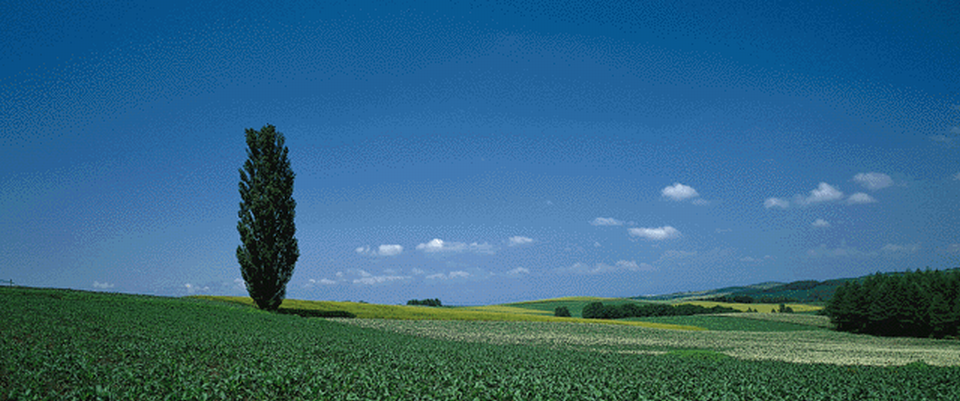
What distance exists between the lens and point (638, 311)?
95.2 metres

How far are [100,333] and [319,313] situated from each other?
118 ft

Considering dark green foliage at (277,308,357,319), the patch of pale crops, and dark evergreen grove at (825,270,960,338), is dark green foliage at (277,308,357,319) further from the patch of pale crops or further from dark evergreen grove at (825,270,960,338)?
dark evergreen grove at (825,270,960,338)

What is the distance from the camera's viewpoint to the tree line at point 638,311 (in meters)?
94.2

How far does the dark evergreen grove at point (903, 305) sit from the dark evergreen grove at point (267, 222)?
71274 millimetres

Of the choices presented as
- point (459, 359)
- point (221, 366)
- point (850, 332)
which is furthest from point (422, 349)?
point (850, 332)

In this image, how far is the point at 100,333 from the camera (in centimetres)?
2155

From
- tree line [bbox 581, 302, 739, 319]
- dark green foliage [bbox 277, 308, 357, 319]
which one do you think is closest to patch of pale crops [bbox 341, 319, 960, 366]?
dark green foliage [bbox 277, 308, 357, 319]

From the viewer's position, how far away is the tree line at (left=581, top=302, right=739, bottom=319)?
94250mm

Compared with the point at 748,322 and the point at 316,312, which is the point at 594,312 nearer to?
the point at 748,322

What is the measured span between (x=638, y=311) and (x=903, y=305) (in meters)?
39.7

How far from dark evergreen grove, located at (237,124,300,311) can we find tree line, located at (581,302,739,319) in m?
61.0

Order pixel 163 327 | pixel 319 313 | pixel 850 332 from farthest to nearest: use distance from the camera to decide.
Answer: pixel 850 332
pixel 319 313
pixel 163 327

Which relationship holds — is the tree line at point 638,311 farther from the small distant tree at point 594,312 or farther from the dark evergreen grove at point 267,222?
the dark evergreen grove at point 267,222

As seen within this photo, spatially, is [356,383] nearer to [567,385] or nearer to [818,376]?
[567,385]
